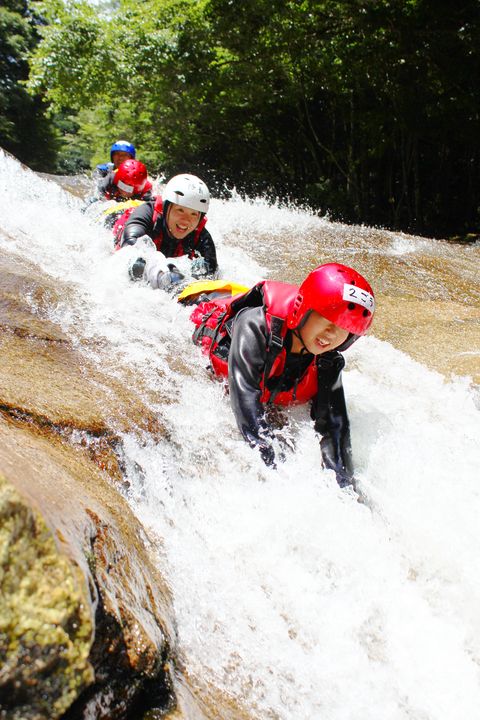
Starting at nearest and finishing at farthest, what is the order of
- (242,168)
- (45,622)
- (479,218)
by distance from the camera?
(45,622) → (479,218) → (242,168)

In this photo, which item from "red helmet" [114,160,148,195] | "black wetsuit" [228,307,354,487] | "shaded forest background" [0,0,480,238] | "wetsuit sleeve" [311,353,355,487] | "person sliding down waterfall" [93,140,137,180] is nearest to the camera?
"black wetsuit" [228,307,354,487]

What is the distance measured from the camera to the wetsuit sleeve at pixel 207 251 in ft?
21.0

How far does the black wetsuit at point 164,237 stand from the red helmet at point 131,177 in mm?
3093

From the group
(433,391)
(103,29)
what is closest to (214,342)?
(433,391)

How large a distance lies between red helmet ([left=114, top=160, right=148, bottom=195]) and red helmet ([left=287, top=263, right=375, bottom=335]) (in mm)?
6708

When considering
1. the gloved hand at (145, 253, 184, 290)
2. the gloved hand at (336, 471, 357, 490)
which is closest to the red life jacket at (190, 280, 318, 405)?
the gloved hand at (336, 471, 357, 490)

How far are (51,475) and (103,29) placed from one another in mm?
14741

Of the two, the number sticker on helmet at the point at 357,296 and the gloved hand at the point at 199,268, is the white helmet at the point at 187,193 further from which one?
the number sticker on helmet at the point at 357,296

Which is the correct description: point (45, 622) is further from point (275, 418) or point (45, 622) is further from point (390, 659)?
point (275, 418)

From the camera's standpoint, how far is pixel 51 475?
6.01 feet

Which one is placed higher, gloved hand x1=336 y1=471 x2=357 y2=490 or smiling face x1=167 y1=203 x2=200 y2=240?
smiling face x1=167 y1=203 x2=200 y2=240

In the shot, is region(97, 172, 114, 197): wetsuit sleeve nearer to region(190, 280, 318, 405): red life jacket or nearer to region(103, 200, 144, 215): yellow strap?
region(103, 200, 144, 215): yellow strap

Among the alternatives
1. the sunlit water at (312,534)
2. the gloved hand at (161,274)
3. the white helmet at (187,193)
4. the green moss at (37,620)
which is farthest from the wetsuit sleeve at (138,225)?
the green moss at (37,620)

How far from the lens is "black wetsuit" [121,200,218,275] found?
6098mm
